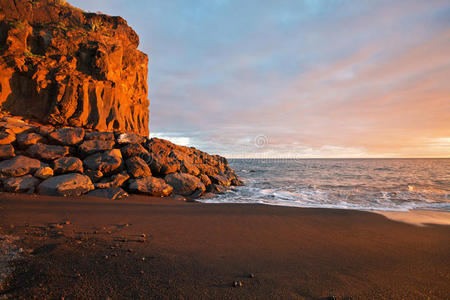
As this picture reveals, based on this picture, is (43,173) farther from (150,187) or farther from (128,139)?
(128,139)

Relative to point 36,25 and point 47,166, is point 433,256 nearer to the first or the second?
point 47,166

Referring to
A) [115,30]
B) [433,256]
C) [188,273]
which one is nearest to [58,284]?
[188,273]

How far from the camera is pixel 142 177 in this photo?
26.1ft

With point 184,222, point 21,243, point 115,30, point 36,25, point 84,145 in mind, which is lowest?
point 184,222

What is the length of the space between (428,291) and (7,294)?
4.30m

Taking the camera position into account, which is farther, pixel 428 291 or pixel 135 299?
pixel 428 291

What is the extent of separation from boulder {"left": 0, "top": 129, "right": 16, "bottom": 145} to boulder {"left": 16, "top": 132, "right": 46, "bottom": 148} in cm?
15

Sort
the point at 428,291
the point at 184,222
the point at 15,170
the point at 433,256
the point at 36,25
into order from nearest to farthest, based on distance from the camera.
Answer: the point at 428,291 < the point at 433,256 < the point at 184,222 < the point at 15,170 < the point at 36,25

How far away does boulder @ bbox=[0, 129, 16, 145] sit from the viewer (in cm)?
677

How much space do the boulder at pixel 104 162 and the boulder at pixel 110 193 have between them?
3.52 ft

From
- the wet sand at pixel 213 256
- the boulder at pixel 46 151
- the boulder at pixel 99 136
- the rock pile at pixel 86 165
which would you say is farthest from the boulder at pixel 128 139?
the wet sand at pixel 213 256

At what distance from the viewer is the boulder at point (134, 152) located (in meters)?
8.65

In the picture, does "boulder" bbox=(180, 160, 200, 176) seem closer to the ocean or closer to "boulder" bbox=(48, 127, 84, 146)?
the ocean

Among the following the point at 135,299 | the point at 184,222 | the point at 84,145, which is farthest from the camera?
the point at 84,145
